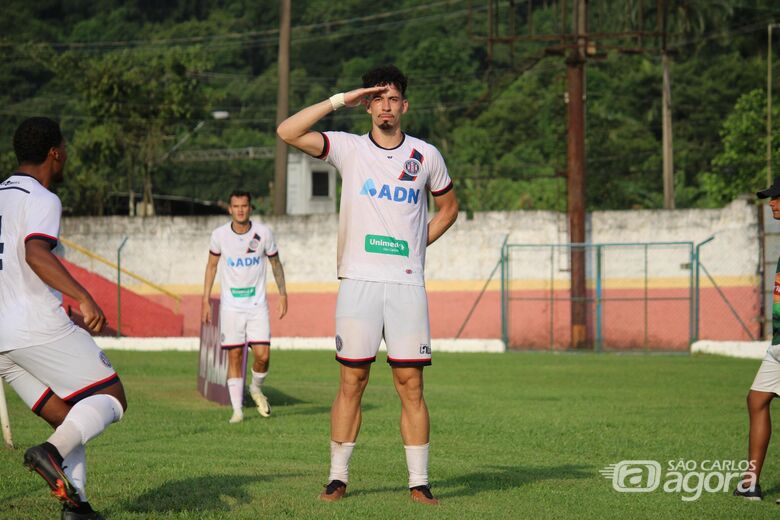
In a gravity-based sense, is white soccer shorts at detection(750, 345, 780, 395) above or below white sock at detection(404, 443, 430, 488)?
above

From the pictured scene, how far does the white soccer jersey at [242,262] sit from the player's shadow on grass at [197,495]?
5419 mm

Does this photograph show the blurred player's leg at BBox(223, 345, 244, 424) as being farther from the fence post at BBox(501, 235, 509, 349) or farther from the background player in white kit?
the fence post at BBox(501, 235, 509, 349)

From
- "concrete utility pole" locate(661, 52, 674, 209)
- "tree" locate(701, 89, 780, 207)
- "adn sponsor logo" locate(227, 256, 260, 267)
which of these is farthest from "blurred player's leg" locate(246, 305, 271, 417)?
"tree" locate(701, 89, 780, 207)

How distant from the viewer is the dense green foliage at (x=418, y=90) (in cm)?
5306

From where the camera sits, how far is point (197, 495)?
314 inches

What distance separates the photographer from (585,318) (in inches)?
1297

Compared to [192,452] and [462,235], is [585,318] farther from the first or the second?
[192,452]

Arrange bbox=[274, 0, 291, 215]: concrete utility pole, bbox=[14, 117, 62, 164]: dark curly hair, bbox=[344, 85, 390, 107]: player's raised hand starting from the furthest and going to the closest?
bbox=[274, 0, 291, 215]: concrete utility pole, bbox=[344, 85, 390, 107]: player's raised hand, bbox=[14, 117, 62, 164]: dark curly hair

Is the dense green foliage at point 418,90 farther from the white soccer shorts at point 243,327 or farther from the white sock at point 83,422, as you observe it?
the white sock at point 83,422

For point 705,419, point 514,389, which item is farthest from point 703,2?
point 705,419

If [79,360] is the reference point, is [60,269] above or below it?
above

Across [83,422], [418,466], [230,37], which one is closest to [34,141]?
[83,422]

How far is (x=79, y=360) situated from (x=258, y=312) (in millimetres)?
7460

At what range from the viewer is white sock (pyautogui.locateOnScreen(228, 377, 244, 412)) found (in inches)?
532
